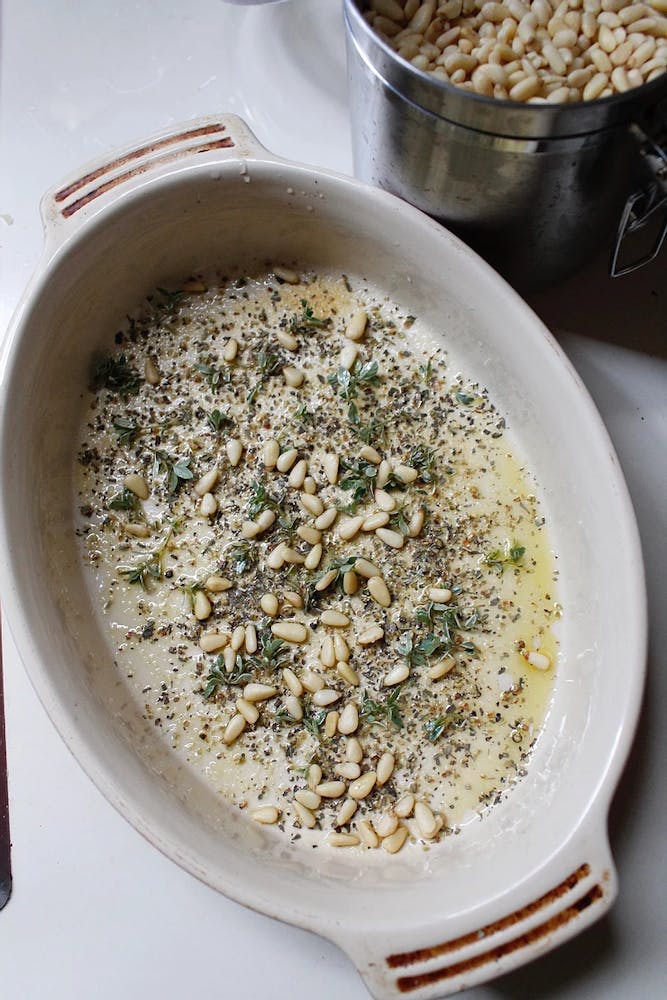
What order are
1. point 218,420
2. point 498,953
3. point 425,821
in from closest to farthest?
point 498,953, point 425,821, point 218,420

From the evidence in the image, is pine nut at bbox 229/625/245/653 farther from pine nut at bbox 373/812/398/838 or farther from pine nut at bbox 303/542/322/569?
pine nut at bbox 373/812/398/838

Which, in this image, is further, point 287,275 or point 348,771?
point 287,275

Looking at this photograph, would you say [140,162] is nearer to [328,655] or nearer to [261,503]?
[261,503]

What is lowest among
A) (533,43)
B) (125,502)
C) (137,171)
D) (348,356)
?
(125,502)

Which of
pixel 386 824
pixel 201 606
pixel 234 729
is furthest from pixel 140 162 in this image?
pixel 386 824

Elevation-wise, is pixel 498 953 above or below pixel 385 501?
below

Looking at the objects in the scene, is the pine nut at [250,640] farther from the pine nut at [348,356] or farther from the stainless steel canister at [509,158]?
the stainless steel canister at [509,158]
